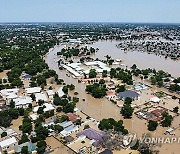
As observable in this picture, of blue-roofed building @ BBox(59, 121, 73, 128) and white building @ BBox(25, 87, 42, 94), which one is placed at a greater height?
white building @ BBox(25, 87, 42, 94)

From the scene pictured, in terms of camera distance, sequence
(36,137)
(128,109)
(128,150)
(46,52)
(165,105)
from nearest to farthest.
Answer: (128,150)
(36,137)
(128,109)
(165,105)
(46,52)

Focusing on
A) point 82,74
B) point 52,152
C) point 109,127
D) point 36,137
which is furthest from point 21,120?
point 82,74

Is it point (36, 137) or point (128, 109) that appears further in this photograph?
point (128, 109)

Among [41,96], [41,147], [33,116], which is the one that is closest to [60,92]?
[41,96]

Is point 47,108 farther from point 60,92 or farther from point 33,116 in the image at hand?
point 60,92

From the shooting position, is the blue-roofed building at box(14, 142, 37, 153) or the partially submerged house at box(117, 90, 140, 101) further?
the partially submerged house at box(117, 90, 140, 101)

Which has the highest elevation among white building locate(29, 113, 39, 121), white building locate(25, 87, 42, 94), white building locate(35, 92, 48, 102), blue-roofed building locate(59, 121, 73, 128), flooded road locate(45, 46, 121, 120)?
white building locate(25, 87, 42, 94)

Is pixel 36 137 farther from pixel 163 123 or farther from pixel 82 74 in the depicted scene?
pixel 82 74

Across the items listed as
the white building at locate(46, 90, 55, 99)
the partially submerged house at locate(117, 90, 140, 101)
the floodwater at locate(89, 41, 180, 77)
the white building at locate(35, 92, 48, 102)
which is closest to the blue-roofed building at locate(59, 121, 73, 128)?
the white building at locate(35, 92, 48, 102)

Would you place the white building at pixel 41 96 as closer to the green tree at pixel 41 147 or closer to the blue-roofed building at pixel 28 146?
the blue-roofed building at pixel 28 146

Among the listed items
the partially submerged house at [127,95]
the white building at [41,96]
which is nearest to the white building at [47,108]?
the white building at [41,96]

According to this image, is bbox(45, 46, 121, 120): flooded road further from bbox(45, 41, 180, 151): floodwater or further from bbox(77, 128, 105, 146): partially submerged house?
bbox(77, 128, 105, 146): partially submerged house
